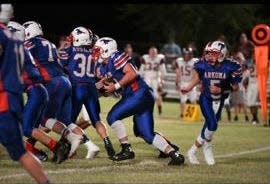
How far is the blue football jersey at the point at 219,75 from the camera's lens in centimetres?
891

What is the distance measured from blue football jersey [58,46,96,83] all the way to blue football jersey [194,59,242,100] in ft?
4.68

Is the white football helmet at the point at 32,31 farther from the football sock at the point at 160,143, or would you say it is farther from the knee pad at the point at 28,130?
the football sock at the point at 160,143

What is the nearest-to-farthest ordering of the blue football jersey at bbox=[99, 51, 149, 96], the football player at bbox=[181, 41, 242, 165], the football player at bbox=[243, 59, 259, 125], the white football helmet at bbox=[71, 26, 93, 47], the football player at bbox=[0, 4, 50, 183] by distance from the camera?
1. the football player at bbox=[0, 4, 50, 183]
2. the blue football jersey at bbox=[99, 51, 149, 96]
3. the football player at bbox=[181, 41, 242, 165]
4. the white football helmet at bbox=[71, 26, 93, 47]
5. the football player at bbox=[243, 59, 259, 125]

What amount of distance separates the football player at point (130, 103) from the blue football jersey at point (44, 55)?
658 millimetres

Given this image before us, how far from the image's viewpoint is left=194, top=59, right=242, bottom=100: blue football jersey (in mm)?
8906

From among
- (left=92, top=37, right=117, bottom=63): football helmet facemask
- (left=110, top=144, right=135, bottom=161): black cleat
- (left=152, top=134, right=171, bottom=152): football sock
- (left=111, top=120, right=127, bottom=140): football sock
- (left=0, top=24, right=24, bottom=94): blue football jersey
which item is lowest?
(left=110, top=144, right=135, bottom=161): black cleat

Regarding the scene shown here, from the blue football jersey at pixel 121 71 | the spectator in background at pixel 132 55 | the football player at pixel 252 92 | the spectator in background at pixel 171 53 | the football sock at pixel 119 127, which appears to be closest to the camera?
the blue football jersey at pixel 121 71

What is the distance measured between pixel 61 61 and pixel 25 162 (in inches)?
138

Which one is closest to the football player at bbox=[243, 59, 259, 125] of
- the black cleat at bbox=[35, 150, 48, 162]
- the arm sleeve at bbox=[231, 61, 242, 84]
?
the arm sleeve at bbox=[231, 61, 242, 84]

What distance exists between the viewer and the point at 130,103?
A: 848 cm

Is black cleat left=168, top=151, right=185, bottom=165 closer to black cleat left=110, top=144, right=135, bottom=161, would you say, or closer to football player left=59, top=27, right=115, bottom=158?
black cleat left=110, top=144, right=135, bottom=161

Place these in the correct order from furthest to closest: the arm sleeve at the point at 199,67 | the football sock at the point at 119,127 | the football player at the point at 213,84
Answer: the arm sleeve at the point at 199,67 → the football player at the point at 213,84 → the football sock at the point at 119,127

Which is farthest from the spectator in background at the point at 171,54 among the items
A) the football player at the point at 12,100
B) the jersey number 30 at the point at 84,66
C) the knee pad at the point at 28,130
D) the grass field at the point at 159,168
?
the football player at the point at 12,100

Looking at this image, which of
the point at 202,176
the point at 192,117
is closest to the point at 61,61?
the point at 202,176
